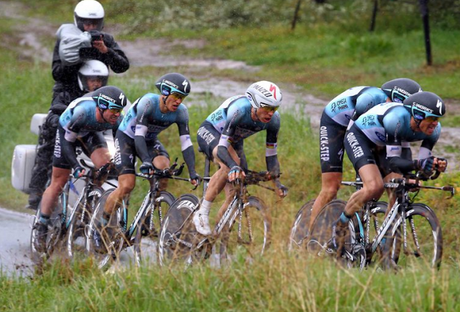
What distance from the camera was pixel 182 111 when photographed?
9.77 m

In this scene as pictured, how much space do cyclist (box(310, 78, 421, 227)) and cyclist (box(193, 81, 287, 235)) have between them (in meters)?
0.59

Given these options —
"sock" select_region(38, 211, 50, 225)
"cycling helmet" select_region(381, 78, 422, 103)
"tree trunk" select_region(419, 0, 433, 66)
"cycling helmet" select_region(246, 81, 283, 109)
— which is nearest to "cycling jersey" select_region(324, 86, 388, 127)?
"cycling helmet" select_region(381, 78, 422, 103)

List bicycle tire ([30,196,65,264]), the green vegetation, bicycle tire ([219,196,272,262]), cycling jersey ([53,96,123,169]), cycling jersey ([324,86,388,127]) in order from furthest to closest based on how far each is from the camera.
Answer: bicycle tire ([30,196,65,264]) → cycling jersey ([53,96,123,169]) → cycling jersey ([324,86,388,127]) → bicycle tire ([219,196,272,262]) → the green vegetation

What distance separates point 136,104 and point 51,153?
2.44m

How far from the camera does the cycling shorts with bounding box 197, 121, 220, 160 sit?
9.80 metres

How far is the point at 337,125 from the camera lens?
960cm

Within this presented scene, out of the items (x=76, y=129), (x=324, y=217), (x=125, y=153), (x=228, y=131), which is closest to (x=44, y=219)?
(x=76, y=129)

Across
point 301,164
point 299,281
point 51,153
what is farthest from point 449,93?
point 299,281

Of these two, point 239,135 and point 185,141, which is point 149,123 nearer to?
point 185,141

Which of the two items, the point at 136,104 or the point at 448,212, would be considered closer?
the point at 136,104

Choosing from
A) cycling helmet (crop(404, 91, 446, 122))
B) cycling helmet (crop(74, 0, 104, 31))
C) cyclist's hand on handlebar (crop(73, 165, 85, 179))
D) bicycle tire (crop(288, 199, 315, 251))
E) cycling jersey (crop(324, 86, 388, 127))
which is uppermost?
cycling helmet (crop(74, 0, 104, 31))

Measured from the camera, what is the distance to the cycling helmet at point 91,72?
11615mm

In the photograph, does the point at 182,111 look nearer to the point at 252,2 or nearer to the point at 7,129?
the point at 7,129

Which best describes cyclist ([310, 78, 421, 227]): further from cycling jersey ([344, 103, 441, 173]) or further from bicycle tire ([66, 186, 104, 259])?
bicycle tire ([66, 186, 104, 259])
